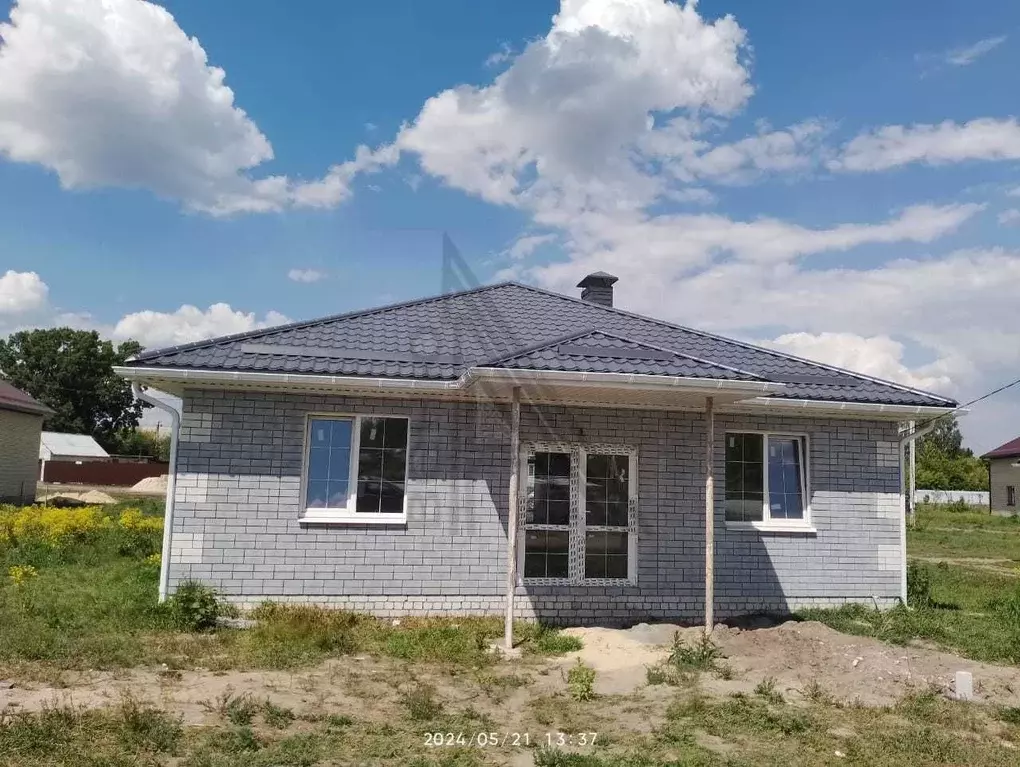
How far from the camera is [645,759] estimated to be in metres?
4.78

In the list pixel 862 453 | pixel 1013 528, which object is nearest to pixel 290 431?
pixel 862 453

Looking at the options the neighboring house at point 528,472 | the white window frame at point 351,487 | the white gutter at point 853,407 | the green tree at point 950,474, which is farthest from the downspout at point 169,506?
the green tree at point 950,474

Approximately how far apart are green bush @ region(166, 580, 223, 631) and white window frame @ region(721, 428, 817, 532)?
228 inches

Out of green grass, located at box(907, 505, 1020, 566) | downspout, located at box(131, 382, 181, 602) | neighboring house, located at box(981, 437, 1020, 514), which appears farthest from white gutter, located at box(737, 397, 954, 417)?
neighboring house, located at box(981, 437, 1020, 514)

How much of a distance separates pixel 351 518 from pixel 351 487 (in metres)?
0.34

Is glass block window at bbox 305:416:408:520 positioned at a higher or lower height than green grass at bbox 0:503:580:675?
higher

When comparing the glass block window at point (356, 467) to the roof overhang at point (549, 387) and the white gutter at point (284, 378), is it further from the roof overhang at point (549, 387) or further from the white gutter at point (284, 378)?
the white gutter at point (284, 378)

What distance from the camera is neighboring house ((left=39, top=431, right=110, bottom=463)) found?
4747 cm

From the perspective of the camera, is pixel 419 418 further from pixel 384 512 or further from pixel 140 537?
pixel 140 537

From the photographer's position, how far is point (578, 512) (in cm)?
893

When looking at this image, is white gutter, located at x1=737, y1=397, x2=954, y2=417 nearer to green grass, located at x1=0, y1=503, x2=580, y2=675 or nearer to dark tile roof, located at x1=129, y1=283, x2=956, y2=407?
dark tile roof, located at x1=129, y1=283, x2=956, y2=407

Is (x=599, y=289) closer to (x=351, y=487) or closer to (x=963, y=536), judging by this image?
(x=351, y=487)

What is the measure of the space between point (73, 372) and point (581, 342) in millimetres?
66962

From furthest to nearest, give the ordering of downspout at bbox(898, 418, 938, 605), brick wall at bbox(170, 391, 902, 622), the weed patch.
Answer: downspout at bbox(898, 418, 938, 605)
brick wall at bbox(170, 391, 902, 622)
the weed patch
